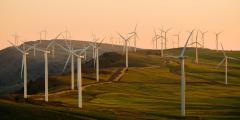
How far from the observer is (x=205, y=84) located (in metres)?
177

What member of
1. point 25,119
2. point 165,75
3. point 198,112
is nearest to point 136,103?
point 198,112

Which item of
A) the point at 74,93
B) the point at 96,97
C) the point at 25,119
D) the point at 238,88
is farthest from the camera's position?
the point at 238,88

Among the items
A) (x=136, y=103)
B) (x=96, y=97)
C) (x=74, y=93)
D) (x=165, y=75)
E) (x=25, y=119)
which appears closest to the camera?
(x=25, y=119)

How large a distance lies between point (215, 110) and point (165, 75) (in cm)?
9714

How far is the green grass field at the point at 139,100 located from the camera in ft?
245

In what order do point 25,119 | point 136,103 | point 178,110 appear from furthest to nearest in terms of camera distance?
point 136,103
point 178,110
point 25,119

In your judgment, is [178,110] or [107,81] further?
[107,81]

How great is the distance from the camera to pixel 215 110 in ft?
331

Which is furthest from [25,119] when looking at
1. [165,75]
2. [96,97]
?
[165,75]

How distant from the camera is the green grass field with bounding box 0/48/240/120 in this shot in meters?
74.6

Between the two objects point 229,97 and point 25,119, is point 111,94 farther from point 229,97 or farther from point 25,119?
point 25,119

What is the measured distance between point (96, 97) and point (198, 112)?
3988 centimetres

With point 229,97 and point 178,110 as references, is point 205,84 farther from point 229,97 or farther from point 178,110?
point 178,110

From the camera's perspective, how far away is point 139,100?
12638 centimetres
